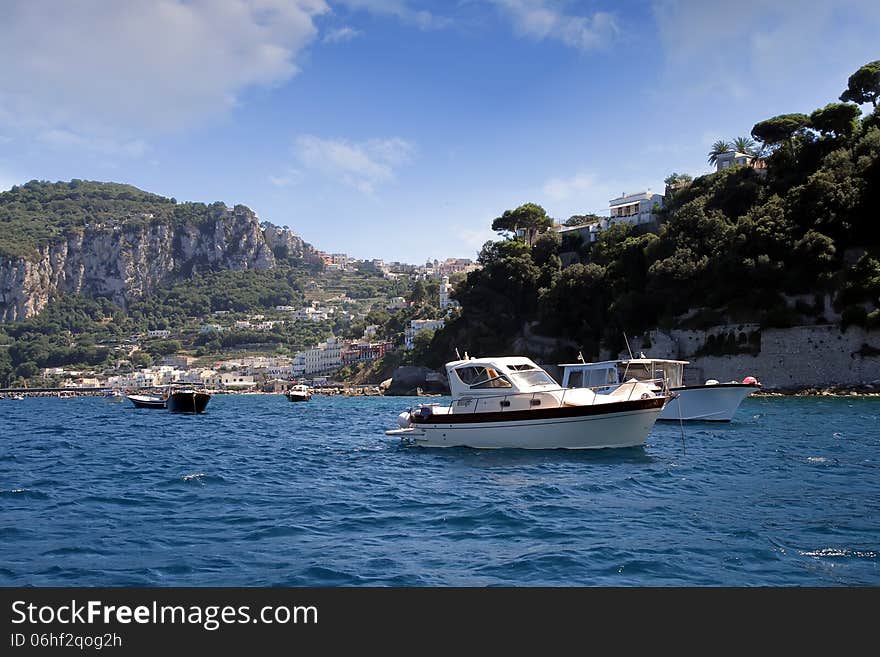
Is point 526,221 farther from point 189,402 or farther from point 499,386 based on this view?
point 499,386

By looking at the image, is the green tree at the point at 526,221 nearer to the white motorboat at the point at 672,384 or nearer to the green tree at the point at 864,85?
the green tree at the point at 864,85

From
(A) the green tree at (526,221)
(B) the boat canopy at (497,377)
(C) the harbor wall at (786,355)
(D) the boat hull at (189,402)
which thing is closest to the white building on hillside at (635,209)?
(A) the green tree at (526,221)

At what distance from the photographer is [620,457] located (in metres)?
21.7

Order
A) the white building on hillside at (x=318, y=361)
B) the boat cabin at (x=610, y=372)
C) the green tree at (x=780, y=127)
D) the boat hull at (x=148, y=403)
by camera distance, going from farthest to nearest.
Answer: the white building on hillside at (x=318, y=361)
the green tree at (x=780, y=127)
the boat hull at (x=148, y=403)
the boat cabin at (x=610, y=372)

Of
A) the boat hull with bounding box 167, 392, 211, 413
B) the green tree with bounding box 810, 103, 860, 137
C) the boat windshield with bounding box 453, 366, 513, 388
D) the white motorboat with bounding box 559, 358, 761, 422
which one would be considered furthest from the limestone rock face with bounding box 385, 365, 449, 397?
the boat windshield with bounding box 453, 366, 513, 388

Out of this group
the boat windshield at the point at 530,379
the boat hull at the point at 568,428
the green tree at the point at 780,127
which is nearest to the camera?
the boat hull at the point at 568,428

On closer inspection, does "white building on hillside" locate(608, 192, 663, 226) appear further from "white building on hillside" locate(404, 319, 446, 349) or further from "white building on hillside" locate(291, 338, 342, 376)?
"white building on hillside" locate(291, 338, 342, 376)

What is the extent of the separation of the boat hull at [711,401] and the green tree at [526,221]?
75.6 m

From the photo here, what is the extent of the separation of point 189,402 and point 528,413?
139ft

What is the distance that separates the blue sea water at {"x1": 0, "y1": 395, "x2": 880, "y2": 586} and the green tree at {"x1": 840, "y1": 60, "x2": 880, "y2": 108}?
200ft

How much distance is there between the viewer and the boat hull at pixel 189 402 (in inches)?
2306
